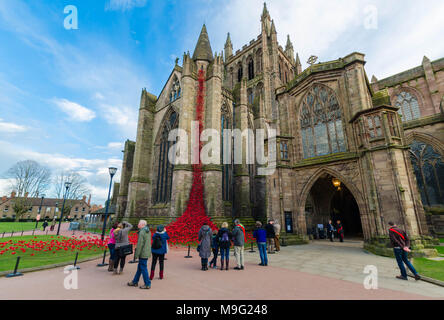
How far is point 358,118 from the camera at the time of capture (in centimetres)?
1097

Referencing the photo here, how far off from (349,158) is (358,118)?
7.52 ft

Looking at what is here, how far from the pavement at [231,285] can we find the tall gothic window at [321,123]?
7.91m

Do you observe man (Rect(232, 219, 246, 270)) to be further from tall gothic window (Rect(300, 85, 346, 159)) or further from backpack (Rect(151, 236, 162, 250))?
tall gothic window (Rect(300, 85, 346, 159))

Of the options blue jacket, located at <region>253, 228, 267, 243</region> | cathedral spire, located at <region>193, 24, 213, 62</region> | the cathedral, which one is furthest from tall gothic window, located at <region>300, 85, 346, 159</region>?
cathedral spire, located at <region>193, 24, 213, 62</region>

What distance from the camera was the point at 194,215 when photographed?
1449 centimetres

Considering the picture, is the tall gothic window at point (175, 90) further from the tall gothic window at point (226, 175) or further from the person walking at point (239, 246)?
the person walking at point (239, 246)

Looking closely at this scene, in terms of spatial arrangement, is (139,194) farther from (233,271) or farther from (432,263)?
(432,263)

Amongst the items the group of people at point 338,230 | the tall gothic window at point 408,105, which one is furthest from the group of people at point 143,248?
the tall gothic window at point 408,105

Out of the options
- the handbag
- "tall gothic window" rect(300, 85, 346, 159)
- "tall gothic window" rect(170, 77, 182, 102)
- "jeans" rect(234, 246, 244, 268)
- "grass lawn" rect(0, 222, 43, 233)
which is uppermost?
"tall gothic window" rect(170, 77, 182, 102)

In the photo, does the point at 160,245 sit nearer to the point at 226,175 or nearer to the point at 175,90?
the point at 226,175

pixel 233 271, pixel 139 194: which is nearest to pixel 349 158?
pixel 233 271

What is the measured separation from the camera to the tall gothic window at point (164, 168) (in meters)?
19.6

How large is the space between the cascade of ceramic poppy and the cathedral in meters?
0.48

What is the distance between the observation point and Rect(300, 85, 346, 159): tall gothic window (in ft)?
41.4
